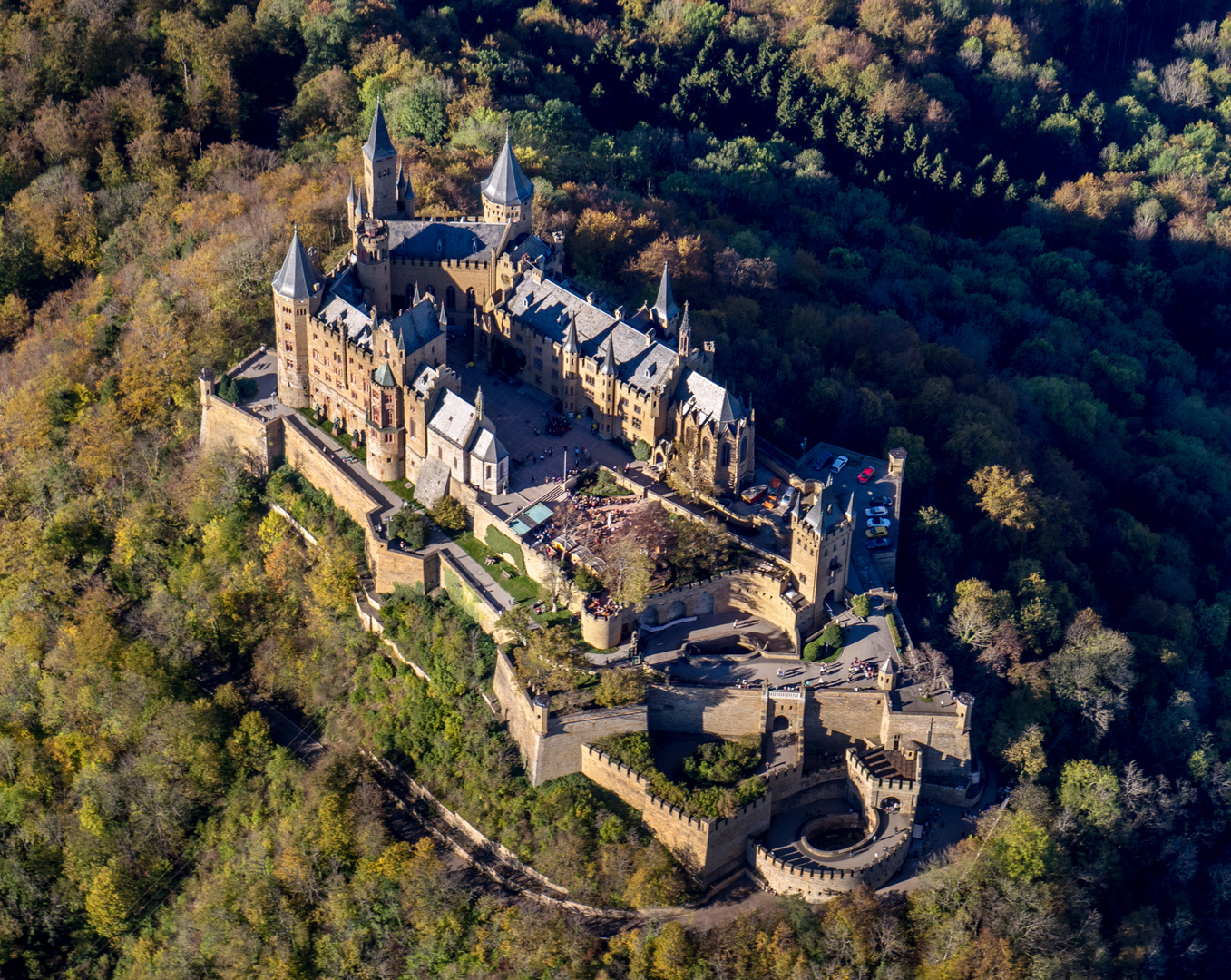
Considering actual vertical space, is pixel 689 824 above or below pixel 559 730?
below

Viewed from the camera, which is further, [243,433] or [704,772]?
[243,433]

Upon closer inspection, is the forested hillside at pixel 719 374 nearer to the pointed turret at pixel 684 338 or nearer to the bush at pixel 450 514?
the bush at pixel 450 514

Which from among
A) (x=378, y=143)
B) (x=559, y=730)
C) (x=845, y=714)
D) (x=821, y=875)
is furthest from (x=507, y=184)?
(x=821, y=875)

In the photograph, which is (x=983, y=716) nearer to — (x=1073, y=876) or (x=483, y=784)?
(x=1073, y=876)

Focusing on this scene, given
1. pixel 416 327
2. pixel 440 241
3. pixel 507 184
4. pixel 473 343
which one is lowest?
pixel 473 343

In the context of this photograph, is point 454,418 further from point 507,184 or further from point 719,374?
point 719,374

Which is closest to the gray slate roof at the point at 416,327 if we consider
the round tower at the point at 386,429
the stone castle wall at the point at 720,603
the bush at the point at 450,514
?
the round tower at the point at 386,429

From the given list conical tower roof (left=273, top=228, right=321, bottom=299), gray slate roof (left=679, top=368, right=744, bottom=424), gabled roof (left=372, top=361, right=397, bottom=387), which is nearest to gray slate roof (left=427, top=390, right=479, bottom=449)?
gabled roof (left=372, top=361, right=397, bottom=387)
